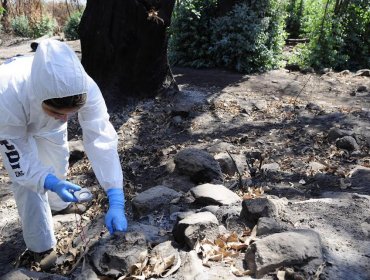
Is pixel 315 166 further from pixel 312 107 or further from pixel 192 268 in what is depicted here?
pixel 192 268

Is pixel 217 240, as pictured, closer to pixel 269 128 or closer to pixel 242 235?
pixel 242 235

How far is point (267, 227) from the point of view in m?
2.62

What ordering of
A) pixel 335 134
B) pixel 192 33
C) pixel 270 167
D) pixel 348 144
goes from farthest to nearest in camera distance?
pixel 192 33 < pixel 335 134 < pixel 348 144 < pixel 270 167

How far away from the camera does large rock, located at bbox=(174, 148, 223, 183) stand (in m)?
3.84

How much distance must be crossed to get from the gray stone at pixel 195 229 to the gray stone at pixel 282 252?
0.90 feet

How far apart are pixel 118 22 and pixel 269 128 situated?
2120mm

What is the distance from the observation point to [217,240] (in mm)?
2582

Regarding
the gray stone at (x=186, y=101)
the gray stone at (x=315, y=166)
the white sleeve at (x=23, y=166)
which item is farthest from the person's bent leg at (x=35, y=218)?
the gray stone at (x=186, y=101)

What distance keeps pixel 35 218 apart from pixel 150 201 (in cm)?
79

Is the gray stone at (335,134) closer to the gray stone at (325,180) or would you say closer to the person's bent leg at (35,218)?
the gray stone at (325,180)

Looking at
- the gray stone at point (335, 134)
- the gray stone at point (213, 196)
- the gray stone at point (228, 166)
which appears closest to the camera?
the gray stone at point (213, 196)

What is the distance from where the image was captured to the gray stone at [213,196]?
3164 mm

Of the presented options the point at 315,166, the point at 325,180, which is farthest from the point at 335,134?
the point at 325,180

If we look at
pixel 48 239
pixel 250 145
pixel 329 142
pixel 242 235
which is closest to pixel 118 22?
pixel 250 145
